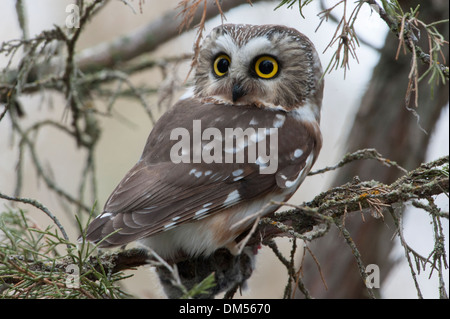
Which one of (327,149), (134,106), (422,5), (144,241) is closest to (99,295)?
(144,241)

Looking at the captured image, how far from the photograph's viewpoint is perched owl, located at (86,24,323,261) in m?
2.79

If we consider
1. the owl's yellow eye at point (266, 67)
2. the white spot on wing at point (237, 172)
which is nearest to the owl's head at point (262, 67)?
the owl's yellow eye at point (266, 67)

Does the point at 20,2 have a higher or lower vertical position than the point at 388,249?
higher

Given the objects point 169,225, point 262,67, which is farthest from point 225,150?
point 262,67

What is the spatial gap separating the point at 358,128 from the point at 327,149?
3.49 meters

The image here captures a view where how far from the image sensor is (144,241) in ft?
9.49

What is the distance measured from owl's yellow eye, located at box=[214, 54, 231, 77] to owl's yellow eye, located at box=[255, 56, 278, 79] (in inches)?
8.1

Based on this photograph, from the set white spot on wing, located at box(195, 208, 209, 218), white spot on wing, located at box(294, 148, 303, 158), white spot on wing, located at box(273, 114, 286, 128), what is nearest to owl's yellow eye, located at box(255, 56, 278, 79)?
white spot on wing, located at box(273, 114, 286, 128)

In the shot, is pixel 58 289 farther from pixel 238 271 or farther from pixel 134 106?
pixel 134 106

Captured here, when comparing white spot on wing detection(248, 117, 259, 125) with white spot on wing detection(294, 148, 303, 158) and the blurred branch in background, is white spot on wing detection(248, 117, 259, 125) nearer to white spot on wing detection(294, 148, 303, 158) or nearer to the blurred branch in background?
white spot on wing detection(294, 148, 303, 158)

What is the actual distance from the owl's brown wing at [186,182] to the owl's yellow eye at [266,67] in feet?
0.88

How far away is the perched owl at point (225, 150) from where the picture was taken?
9.14ft

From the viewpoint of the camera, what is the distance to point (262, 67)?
3.49m

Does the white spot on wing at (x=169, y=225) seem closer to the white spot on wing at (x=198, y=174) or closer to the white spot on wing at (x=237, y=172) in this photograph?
the white spot on wing at (x=198, y=174)
